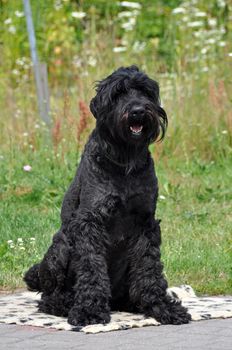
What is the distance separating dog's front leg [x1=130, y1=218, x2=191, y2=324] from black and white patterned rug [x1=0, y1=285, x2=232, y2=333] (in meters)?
0.11

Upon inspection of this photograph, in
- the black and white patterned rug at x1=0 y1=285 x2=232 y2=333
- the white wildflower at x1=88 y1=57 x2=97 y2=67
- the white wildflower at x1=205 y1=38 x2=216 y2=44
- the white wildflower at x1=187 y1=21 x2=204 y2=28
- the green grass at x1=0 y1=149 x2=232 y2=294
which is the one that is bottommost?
the black and white patterned rug at x1=0 y1=285 x2=232 y2=333

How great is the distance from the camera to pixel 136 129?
258 inches

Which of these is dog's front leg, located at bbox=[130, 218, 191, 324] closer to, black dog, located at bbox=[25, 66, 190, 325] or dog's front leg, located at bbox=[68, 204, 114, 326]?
black dog, located at bbox=[25, 66, 190, 325]

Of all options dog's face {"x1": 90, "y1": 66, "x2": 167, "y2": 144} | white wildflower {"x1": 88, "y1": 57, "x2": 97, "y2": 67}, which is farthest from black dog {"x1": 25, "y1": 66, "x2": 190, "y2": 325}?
white wildflower {"x1": 88, "y1": 57, "x2": 97, "y2": 67}

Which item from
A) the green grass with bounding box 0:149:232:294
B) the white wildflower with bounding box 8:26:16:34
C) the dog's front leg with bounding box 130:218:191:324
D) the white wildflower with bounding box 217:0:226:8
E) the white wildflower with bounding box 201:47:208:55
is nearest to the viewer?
the dog's front leg with bounding box 130:218:191:324

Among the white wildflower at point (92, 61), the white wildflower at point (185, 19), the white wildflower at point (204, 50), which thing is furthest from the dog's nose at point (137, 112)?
the white wildflower at point (185, 19)

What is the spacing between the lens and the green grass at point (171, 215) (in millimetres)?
8219

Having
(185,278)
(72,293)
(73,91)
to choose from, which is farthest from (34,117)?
(72,293)

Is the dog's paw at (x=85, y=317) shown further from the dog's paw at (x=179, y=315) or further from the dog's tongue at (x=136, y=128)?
the dog's tongue at (x=136, y=128)

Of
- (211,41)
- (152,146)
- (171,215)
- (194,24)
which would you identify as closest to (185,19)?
(194,24)

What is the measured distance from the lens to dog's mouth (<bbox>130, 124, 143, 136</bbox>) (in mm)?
6547

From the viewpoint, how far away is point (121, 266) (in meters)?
6.87

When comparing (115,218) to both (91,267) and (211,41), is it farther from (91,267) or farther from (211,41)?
(211,41)

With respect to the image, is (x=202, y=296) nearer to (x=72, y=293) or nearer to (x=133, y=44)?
(x=72, y=293)
